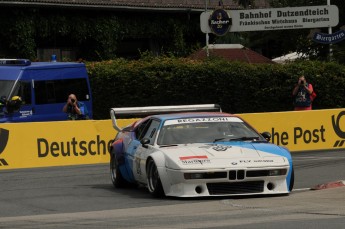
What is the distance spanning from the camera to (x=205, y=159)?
13.1 m

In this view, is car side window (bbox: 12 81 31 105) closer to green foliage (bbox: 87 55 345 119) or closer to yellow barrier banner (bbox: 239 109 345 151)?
green foliage (bbox: 87 55 345 119)

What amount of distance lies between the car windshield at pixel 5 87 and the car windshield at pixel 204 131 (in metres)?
11.1

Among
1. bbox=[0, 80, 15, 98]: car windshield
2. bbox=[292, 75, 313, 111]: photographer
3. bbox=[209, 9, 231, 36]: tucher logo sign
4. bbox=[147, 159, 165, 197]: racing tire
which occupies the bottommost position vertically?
bbox=[292, 75, 313, 111]: photographer

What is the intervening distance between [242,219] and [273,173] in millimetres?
2460

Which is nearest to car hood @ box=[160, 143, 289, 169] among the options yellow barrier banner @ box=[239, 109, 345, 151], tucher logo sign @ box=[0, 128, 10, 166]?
tucher logo sign @ box=[0, 128, 10, 166]

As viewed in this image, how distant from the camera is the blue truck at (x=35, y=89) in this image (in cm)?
2462

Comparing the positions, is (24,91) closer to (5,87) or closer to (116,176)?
(5,87)

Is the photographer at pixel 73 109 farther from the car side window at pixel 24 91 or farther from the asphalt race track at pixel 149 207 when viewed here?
the asphalt race track at pixel 149 207

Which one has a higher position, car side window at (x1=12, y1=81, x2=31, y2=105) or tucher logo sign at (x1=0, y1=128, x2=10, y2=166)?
car side window at (x1=12, y1=81, x2=31, y2=105)

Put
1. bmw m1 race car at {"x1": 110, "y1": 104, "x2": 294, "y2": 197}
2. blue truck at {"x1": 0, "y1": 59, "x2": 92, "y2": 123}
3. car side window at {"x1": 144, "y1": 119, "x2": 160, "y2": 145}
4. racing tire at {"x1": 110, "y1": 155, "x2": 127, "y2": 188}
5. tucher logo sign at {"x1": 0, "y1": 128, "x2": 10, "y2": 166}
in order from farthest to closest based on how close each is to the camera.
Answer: blue truck at {"x1": 0, "y1": 59, "x2": 92, "y2": 123} → tucher logo sign at {"x1": 0, "y1": 128, "x2": 10, "y2": 166} → racing tire at {"x1": 110, "y1": 155, "x2": 127, "y2": 188} → car side window at {"x1": 144, "y1": 119, "x2": 160, "y2": 145} → bmw m1 race car at {"x1": 110, "y1": 104, "x2": 294, "y2": 197}

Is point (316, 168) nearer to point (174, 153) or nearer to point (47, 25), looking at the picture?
point (174, 153)

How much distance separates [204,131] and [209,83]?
16202mm

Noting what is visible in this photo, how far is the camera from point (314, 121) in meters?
23.6

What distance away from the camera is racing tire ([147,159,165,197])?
13.4 metres
